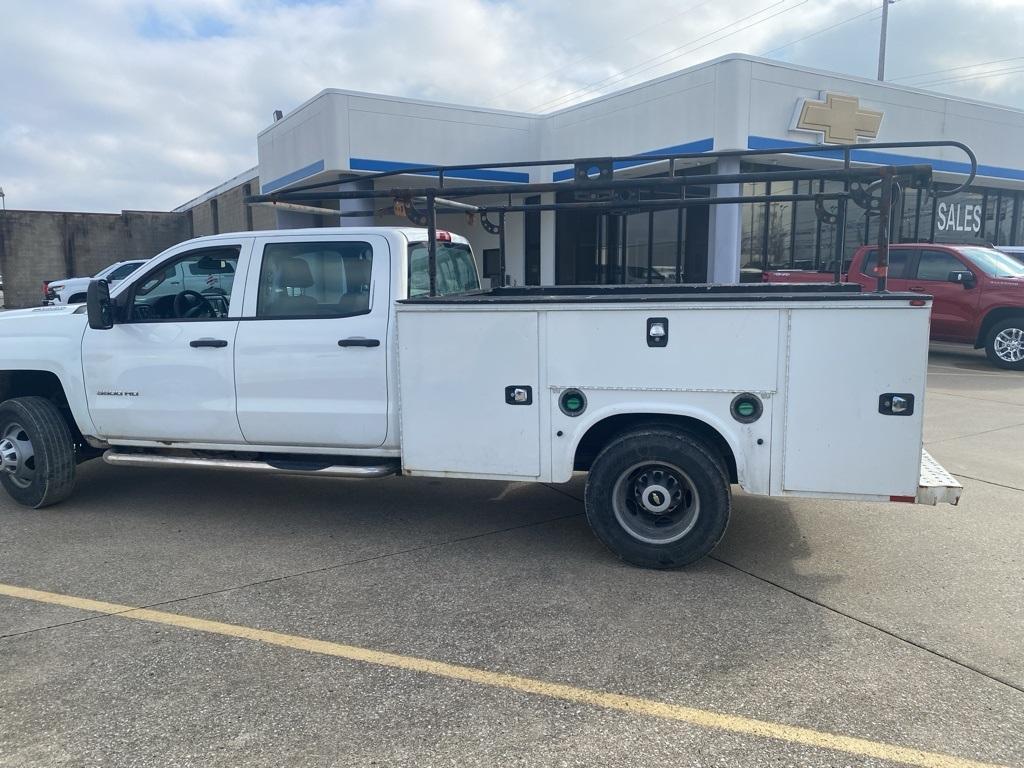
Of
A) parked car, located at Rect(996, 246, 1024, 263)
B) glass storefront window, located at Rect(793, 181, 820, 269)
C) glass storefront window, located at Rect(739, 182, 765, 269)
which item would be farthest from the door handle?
glass storefront window, located at Rect(793, 181, 820, 269)

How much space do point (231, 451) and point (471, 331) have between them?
6.65ft

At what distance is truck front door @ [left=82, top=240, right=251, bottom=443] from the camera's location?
207 inches

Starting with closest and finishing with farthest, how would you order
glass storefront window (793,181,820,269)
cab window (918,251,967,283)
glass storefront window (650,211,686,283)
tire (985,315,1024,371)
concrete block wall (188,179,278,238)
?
tire (985,315,1024,371) → cab window (918,251,967,283) → glass storefront window (793,181,820,269) → glass storefront window (650,211,686,283) → concrete block wall (188,179,278,238)

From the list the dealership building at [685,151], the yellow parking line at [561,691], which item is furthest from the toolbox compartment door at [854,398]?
the dealership building at [685,151]

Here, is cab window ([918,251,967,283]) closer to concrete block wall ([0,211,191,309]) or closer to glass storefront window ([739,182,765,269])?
glass storefront window ([739,182,765,269])

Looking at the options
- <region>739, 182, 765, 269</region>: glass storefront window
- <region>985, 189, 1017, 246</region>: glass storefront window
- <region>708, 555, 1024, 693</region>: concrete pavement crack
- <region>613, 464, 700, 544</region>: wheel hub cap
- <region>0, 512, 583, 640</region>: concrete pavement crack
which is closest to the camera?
<region>708, 555, 1024, 693</region>: concrete pavement crack

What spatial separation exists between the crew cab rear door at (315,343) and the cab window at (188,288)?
10.5 inches

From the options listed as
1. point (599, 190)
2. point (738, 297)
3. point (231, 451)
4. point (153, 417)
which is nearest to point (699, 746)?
point (738, 297)

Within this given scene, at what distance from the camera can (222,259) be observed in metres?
5.40

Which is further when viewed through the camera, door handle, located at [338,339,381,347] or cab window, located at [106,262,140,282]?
cab window, located at [106,262,140,282]

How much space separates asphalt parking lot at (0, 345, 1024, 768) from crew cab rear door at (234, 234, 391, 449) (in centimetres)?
78

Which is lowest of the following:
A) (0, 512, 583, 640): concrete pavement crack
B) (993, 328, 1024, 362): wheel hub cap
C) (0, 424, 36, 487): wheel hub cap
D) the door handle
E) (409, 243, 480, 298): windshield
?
(0, 512, 583, 640): concrete pavement crack

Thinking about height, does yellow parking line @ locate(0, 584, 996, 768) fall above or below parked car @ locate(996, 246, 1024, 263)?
below

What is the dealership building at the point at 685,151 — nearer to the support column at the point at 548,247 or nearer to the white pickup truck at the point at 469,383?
the support column at the point at 548,247
